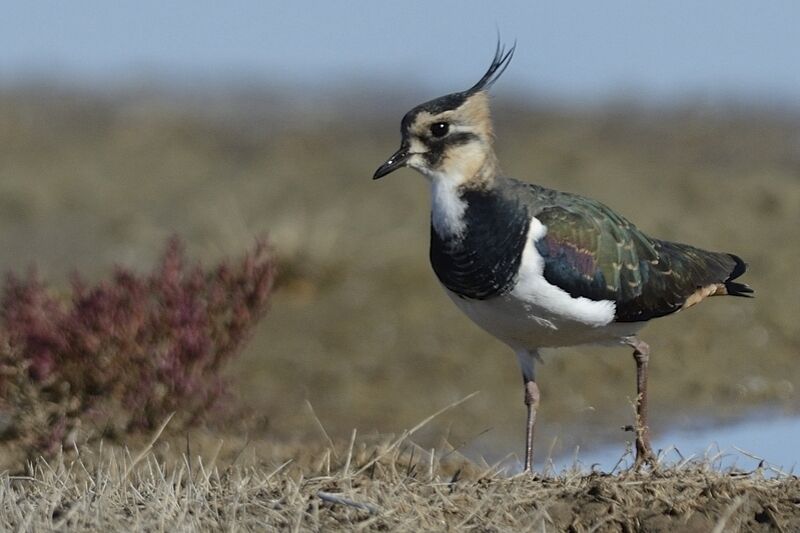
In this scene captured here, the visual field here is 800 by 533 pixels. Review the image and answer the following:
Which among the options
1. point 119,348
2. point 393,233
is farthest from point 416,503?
point 393,233

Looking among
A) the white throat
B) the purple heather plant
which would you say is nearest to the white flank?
the white throat

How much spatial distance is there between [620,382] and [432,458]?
14.1 ft

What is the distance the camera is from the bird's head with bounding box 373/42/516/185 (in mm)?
6852

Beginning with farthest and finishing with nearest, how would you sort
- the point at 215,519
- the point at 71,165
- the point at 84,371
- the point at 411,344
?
1. the point at 71,165
2. the point at 411,344
3. the point at 84,371
4. the point at 215,519

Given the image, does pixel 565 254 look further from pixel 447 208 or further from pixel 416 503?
pixel 416 503

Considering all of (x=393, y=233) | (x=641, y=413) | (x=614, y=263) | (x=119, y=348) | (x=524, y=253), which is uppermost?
(x=524, y=253)

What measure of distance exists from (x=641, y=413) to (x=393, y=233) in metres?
7.41

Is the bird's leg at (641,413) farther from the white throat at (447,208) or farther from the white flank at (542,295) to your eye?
the white throat at (447,208)

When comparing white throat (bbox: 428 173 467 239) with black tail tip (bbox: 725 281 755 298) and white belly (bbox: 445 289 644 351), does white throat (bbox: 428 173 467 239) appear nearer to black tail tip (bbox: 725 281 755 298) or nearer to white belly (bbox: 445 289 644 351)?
white belly (bbox: 445 289 644 351)

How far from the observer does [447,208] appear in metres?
6.74

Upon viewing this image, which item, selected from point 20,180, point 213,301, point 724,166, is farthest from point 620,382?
point 20,180

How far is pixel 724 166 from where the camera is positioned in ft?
61.4

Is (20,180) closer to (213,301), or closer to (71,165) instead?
(71,165)

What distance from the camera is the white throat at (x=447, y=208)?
6.69 metres
